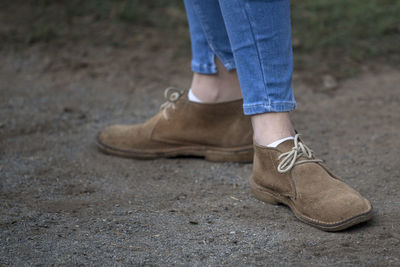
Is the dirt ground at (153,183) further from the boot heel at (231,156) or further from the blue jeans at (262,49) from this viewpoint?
the blue jeans at (262,49)

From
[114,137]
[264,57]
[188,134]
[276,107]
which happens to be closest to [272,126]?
[276,107]

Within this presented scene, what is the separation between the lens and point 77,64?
10.1 ft

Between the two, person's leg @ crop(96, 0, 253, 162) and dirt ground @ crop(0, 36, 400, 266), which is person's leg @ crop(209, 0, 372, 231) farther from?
person's leg @ crop(96, 0, 253, 162)

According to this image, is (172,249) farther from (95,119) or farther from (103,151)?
(95,119)

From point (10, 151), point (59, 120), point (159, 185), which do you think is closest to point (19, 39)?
point (59, 120)

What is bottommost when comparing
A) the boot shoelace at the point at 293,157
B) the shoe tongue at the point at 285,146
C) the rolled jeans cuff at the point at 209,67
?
the boot shoelace at the point at 293,157

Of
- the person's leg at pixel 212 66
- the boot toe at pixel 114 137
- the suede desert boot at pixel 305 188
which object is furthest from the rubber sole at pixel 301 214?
the boot toe at pixel 114 137

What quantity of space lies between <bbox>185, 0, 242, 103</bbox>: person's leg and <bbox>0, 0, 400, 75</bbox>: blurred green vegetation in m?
1.33

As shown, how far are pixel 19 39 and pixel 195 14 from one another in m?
2.16

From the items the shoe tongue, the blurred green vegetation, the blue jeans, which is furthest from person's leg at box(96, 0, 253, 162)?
the blurred green vegetation

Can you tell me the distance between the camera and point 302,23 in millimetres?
3480

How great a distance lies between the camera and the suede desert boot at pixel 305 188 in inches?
49.4

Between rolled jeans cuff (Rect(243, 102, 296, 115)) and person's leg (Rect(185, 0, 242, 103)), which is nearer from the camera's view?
rolled jeans cuff (Rect(243, 102, 296, 115))

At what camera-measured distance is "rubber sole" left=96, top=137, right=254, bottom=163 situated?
71.8 inches
